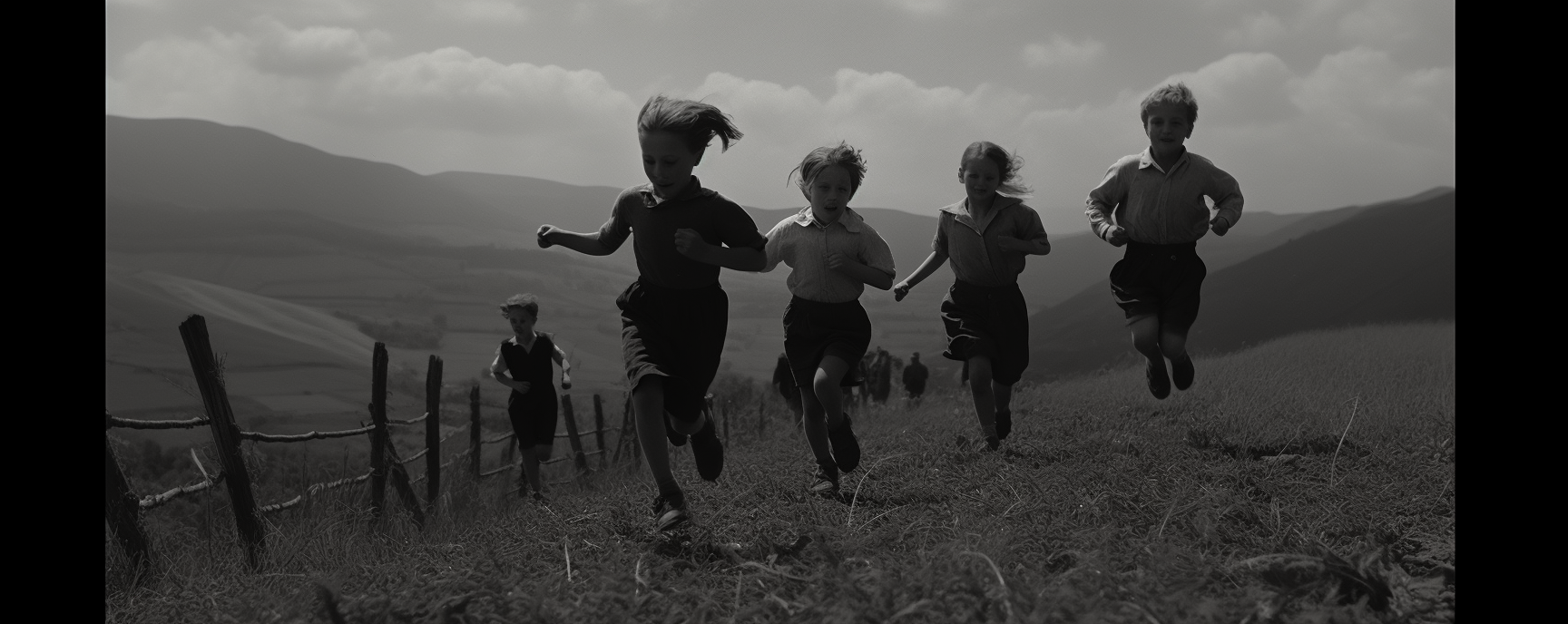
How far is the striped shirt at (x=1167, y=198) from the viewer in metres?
6.36

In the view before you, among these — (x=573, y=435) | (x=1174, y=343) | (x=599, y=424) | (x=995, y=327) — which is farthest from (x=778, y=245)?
(x=599, y=424)

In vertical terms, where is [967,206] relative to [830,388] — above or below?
above

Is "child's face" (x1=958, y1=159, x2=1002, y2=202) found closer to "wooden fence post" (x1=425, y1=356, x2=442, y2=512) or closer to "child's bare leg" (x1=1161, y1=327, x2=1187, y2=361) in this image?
"child's bare leg" (x1=1161, y1=327, x2=1187, y2=361)

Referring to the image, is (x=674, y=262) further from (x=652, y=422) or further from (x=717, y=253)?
(x=652, y=422)

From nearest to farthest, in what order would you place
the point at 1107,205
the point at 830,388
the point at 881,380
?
the point at 830,388
the point at 1107,205
the point at 881,380

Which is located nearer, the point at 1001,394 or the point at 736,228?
the point at 736,228

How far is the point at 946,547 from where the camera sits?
3.25m

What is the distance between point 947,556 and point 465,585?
1.43 meters

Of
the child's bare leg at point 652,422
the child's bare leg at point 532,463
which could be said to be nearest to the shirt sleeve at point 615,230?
the child's bare leg at point 652,422

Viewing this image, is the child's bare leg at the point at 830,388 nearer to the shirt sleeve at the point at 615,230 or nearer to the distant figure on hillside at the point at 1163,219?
the shirt sleeve at the point at 615,230

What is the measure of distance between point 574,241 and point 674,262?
1.82 feet

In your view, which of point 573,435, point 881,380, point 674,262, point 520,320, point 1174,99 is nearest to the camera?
point 674,262

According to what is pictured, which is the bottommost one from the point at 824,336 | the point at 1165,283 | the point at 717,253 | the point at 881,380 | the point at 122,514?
the point at 881,380

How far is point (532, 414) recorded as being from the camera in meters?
8.98
